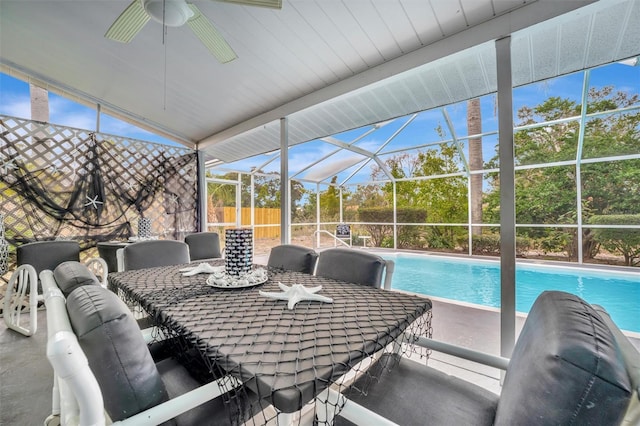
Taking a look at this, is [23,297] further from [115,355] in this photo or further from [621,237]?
[621,237]

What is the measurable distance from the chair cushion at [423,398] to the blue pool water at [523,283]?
3.51 m

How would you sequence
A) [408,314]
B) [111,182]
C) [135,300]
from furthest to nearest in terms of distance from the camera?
[111,182]
[135,300]
[408,314]

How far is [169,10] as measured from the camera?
1.88 meters

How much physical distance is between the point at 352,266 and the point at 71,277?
1.39 m

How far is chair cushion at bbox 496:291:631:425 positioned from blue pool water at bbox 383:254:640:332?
3.87 metres

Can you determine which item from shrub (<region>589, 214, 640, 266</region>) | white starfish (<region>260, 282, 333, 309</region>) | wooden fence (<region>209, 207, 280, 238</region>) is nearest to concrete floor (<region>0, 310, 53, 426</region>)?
white starfish (<region>260, 282, 333, 309</region>)

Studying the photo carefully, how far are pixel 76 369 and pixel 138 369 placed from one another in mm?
214

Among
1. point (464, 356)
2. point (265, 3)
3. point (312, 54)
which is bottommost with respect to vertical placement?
point (464, 356)

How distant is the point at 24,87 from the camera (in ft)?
12.1

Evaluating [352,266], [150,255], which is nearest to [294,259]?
[352,266]

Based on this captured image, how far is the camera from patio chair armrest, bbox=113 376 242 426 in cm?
74

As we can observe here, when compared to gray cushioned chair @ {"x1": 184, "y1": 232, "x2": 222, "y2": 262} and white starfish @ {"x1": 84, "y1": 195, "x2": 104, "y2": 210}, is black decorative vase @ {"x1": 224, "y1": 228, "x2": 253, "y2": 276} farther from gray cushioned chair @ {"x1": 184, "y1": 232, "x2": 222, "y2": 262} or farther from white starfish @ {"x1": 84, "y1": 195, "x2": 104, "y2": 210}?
white starfish @ {"x1": 84, "y1": 195, "x2": 104, "y2": 210}

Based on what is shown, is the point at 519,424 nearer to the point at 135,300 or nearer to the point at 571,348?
the point at 571,348

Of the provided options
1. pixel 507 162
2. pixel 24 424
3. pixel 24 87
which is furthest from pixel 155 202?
pixel 507 162
